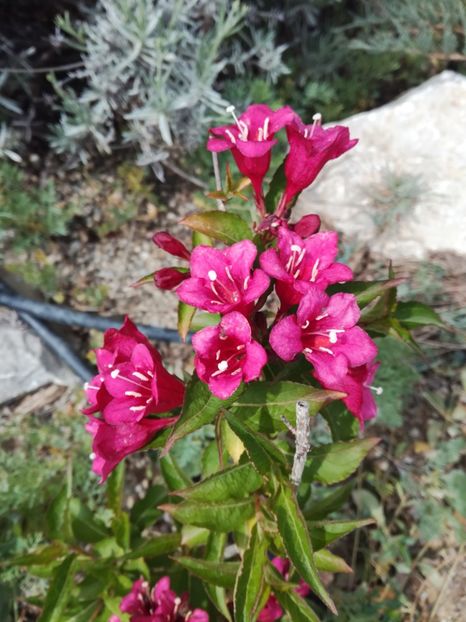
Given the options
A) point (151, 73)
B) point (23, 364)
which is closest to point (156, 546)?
point (23, 364)

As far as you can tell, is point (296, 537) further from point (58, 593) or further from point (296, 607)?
point (58, 593)

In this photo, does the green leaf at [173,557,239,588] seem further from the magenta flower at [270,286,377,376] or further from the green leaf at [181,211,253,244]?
the green leaf at [181,211,253,244]

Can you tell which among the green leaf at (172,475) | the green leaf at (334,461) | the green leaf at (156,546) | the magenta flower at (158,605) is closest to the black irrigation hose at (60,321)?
the green leaf at (172,475)

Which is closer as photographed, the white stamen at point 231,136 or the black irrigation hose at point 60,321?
the white stamen at point 231,136

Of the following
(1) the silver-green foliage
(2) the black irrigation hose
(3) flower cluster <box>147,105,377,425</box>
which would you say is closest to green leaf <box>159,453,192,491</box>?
(3) flower cluster <box>147,105,377,425</box>

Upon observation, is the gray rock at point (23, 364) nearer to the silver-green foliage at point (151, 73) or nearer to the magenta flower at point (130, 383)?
the silver-green foliage at point (151, 73)

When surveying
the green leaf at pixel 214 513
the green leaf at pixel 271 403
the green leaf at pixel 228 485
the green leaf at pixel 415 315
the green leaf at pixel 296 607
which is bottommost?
the green leaf at pixel 296 607

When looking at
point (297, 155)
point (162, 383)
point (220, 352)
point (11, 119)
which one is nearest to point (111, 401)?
point (162, 383)
